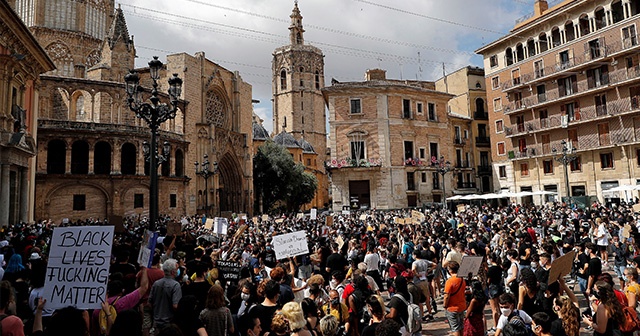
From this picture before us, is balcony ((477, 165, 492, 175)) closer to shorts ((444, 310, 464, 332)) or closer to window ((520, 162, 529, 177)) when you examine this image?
window ((520, 162, 529, 177))

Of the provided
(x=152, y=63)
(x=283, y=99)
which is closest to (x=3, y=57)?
(x=152, y=63)

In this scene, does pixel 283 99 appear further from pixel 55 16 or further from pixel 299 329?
pixel 299 329

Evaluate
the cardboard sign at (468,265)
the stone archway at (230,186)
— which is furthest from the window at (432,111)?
the cardboard sign at (468,265)

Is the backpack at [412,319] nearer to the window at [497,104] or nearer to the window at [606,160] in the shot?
the window at [606,160]

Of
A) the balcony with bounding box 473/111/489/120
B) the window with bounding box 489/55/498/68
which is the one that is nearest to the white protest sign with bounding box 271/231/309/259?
the window with bounding box 489/55/498/68

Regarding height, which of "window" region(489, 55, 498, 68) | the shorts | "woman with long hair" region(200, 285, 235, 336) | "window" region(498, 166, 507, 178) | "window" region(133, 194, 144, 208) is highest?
"window" region(489, 55, 498, 68)

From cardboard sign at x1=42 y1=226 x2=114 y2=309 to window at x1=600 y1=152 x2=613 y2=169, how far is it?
34.5 meters

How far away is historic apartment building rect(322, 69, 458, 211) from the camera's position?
3594 cm

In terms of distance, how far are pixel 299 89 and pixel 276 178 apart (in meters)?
29.4

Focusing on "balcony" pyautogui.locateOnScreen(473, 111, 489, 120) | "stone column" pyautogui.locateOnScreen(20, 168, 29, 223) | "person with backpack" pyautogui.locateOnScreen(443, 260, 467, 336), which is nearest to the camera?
"person with backpack" pyautogui.locateOnScreen(443, 260, 467, 336)

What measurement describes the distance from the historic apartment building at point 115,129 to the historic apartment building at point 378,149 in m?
12.2

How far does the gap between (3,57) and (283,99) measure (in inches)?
2442

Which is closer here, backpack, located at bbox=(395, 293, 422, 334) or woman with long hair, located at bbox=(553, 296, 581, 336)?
woman with long hair, located at bbox=(553, 296, 581, 336)

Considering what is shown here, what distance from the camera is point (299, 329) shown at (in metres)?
4.05
